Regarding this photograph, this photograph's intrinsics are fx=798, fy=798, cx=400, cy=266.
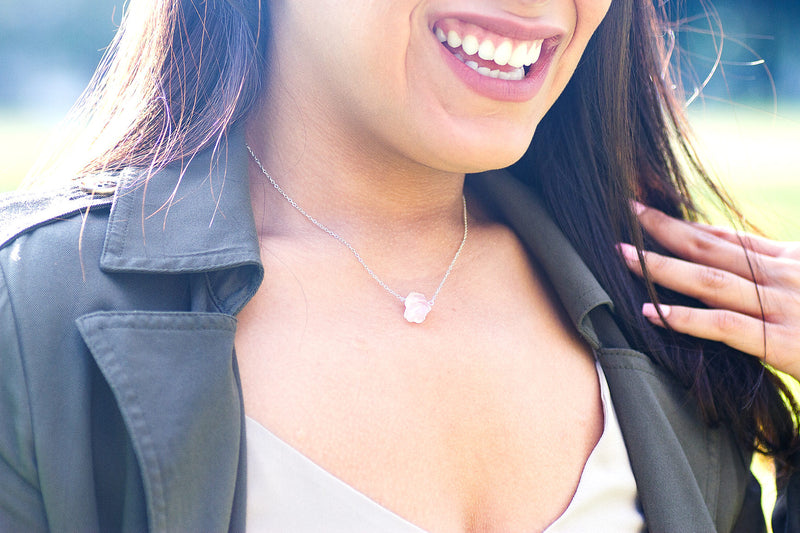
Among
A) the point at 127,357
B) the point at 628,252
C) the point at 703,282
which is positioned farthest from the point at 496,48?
the point at 127,357

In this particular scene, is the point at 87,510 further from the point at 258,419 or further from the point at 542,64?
the point at 542,64

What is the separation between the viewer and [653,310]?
1809mm

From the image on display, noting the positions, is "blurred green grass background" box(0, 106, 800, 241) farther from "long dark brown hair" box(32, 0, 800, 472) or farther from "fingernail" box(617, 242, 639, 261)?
"fingernail" box(617, 242, 639, 261)

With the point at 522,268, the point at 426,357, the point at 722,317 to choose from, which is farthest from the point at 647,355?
the point at 426,357

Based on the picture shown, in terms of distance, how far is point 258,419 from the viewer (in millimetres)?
1389

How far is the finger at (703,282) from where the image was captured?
5.96 ft

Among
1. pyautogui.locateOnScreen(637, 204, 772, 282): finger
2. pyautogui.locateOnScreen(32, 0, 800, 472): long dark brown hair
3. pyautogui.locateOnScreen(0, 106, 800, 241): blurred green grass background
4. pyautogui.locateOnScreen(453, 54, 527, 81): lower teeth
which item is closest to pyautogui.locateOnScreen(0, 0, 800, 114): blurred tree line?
pyautogui.locateOnScreen(0, 106, 800, 241): blurred green grass background

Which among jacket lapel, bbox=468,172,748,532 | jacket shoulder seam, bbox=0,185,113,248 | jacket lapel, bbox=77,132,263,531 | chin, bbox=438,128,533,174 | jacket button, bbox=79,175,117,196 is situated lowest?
jacket lapel, bbox=468,172,748,532

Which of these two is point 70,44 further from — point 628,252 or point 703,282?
point 703,282

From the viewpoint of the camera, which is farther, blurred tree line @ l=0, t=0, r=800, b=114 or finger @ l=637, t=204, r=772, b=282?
blurred tree line @ l=0, t=0, r=800, b=114

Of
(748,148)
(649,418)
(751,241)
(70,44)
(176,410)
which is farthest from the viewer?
(70,44)

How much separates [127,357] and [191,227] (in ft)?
0.99

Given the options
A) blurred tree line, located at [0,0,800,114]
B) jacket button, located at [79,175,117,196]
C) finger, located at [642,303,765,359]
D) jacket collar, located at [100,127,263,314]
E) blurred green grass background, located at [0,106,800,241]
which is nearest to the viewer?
jacket collar, located at [100,127,263,314]

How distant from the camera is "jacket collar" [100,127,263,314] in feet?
4.56
